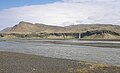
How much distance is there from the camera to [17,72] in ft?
79.6

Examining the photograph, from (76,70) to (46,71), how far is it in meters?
2.99

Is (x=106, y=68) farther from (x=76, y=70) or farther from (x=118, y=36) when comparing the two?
(x=118, y=36)

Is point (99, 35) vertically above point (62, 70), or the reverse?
point (62, 70)

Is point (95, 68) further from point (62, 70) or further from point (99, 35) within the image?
point (99, 35)

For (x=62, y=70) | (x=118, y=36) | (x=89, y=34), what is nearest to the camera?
(x=62, y=70)

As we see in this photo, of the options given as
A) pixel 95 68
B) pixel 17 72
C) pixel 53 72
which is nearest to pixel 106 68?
pixel 95 68

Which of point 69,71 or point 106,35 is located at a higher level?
point 69,71

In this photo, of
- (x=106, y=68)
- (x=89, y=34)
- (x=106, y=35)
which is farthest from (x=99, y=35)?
(x=106, y=68)

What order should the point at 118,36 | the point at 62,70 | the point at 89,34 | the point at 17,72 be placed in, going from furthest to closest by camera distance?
the point at 89,34 < the point at 118,36 < the point at 62,70 < the point at 17,72

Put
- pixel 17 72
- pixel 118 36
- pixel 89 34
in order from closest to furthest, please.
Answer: pixel 17 72
pixel 118 36
pixel 89 34

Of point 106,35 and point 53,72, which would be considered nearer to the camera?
point 53,72

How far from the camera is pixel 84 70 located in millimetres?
26188

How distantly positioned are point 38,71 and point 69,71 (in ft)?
9.50

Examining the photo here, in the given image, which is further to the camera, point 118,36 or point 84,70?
point 118,36
